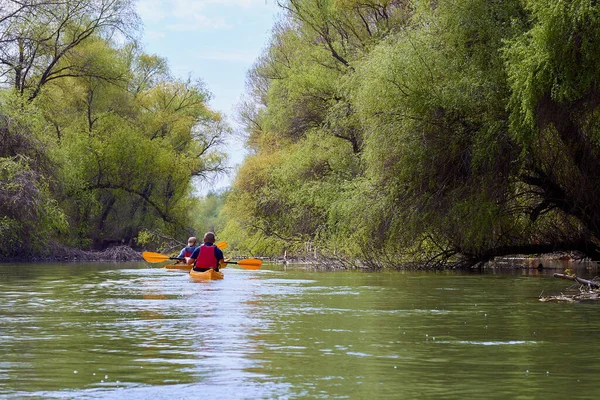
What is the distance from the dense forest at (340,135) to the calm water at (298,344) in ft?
14.9

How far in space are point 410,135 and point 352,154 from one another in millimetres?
10171

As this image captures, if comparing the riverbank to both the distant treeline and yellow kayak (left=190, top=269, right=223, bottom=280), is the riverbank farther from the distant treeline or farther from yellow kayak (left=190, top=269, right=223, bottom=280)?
yellow kayak (left=190, top=269, right=223, bottom=280)

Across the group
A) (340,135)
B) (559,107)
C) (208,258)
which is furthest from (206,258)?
(340,135)

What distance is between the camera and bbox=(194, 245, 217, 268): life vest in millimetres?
21422

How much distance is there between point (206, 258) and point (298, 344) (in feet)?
40.6

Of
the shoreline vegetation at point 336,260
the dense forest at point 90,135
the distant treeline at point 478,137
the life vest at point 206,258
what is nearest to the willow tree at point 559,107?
the distant treeline at point 478,137

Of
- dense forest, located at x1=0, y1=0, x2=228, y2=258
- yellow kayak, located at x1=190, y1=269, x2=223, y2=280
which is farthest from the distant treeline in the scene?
dense forest, located at x1=0, y1=0, x2=228, y2=258

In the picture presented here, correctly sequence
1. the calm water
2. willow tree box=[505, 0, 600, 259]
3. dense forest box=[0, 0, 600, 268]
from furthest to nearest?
dense forest box=[0, 0, 600, 268] → willow tree box=[505, 0, 600, 259] → the calm water

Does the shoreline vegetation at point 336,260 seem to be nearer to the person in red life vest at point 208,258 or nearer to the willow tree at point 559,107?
the willow tree at point 559,107

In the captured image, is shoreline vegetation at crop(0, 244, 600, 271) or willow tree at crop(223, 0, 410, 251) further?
willow tree at crop(223, 0, 410, 251)

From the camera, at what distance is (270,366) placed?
25.6 ft

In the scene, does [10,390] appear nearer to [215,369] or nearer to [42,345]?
[215,369]

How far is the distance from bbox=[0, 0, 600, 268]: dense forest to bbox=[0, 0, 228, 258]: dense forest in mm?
95

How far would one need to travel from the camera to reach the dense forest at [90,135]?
31750 mm
